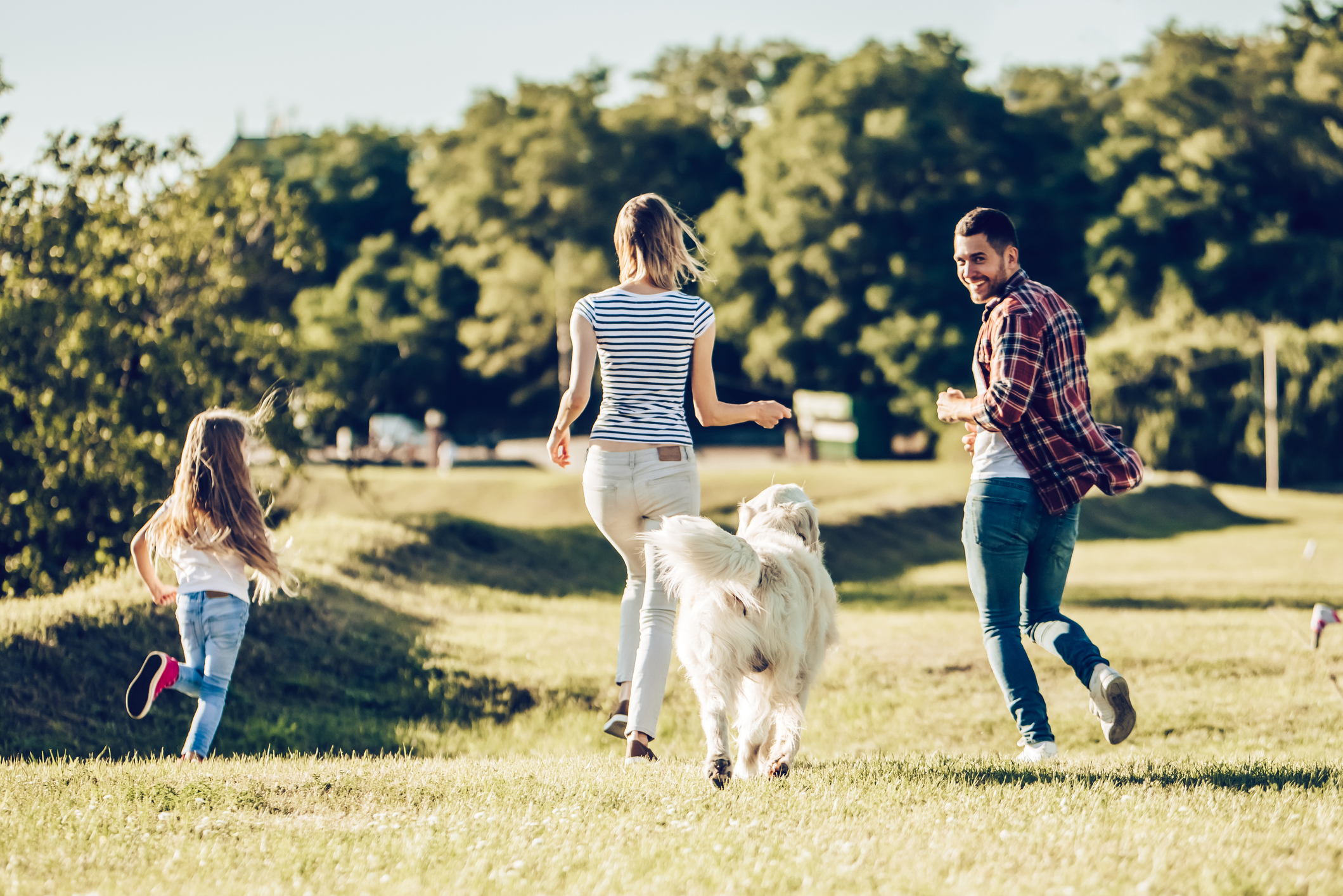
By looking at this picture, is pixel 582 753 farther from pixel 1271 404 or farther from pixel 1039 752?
pixel 1271 404

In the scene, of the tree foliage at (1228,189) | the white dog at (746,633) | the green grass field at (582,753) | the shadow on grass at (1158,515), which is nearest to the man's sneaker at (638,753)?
the green grass field at (582,753)

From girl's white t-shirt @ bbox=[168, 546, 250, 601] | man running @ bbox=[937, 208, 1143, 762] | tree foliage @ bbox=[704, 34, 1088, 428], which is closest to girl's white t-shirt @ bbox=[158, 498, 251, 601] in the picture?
girl's white t-shirt @ bbox=[168, 546, 250, 601]

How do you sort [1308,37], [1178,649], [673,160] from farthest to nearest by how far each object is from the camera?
[673,160]
[1308,37]
[1178,649]

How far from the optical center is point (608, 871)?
358 cm

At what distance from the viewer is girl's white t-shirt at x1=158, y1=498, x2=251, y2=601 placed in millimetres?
5809

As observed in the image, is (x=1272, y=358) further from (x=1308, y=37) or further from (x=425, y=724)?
(x=425, y=724)

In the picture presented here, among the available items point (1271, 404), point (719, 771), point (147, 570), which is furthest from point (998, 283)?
point (1271, 404)

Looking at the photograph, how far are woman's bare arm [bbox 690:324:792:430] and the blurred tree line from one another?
26071mm

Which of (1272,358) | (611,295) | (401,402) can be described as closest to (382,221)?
(401,402)

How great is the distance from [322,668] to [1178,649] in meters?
6.64

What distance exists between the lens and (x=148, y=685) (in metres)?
5.38

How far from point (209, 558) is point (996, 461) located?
11.8ft

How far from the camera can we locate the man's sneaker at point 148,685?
5.38 metres

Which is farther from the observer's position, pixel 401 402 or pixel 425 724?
pixel 401 402
